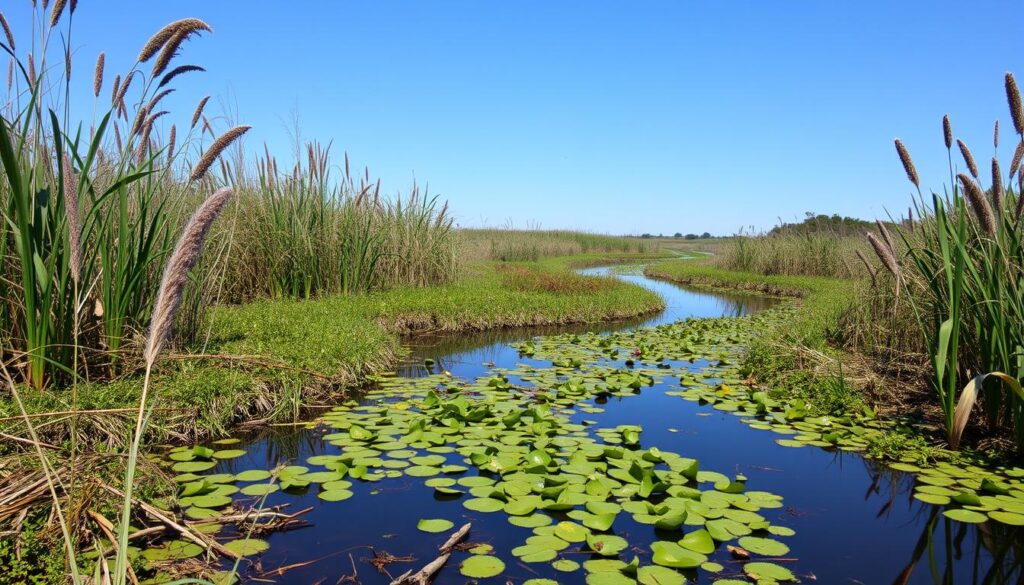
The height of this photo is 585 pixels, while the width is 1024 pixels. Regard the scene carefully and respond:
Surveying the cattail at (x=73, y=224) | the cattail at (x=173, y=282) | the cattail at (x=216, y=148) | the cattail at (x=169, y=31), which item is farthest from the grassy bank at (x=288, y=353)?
the cattail at (x=169, y=31)

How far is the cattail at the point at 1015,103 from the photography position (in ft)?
11.8

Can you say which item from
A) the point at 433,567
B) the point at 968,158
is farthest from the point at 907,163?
the point at 433,567

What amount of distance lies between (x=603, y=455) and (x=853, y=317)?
14.8 feet

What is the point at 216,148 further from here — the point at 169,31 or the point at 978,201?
the point at 978,201

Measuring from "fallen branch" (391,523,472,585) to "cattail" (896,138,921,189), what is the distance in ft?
10.7

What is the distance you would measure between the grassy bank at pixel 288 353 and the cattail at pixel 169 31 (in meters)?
1.72

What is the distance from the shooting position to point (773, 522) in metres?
3.28

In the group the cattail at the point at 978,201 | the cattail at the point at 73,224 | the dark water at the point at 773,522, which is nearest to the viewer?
the cattail at the point at 73,224

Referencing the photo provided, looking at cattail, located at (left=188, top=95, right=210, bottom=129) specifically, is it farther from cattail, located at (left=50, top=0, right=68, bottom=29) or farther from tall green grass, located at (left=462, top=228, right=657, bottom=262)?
tall green grass, located at (left=462, top=228, right=657, bottom=262)

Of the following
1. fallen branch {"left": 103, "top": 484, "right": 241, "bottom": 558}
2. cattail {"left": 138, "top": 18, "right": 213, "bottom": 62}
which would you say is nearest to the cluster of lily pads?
fallen branch {"left": 103, "top": 484, "right": 241, "bottom": 558}

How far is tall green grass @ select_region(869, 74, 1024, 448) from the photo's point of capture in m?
3.62

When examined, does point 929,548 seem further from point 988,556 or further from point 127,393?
point 127,393

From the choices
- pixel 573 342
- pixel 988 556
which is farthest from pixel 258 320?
pixel 988 556

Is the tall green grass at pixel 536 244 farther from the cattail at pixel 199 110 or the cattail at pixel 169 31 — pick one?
the cattail at pixel 169 31
